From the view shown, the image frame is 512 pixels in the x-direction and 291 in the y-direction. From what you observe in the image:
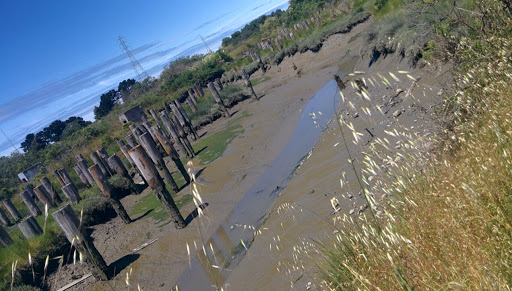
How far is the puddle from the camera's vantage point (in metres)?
8.65

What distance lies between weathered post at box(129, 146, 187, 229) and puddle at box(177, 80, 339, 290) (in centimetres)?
160

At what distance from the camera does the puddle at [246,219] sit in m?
→ 8.65

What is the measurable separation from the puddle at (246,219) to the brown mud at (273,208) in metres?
0.35

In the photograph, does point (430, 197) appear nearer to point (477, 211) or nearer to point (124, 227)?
point (477, 211)

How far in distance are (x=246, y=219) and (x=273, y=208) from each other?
987 mm

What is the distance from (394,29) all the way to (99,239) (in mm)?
12308

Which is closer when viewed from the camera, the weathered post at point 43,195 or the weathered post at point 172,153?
the weathered post at point 172,153

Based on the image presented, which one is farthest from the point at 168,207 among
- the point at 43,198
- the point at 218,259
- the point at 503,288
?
the point at 43,198

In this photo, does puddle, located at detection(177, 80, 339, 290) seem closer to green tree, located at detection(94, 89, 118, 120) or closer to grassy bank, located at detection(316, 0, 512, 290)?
grassy bank, located at detection(316, 0, 512, 290)

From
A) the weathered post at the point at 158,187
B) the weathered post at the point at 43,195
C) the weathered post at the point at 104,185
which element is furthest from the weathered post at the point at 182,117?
the weathered post at the point at 158,187

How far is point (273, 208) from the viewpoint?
9.73 m

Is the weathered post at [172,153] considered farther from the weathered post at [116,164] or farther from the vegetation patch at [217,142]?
the weathered post at [116,164]

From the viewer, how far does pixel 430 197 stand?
11.2 ft

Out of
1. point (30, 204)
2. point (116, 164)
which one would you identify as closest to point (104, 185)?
point (116, 164)
